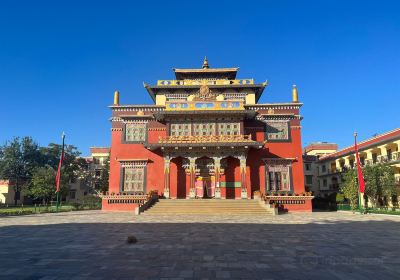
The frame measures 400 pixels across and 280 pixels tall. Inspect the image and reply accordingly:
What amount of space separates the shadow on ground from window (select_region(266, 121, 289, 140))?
60.2ft

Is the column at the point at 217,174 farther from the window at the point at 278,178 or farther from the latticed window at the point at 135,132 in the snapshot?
the latticed window at the point at 135,132

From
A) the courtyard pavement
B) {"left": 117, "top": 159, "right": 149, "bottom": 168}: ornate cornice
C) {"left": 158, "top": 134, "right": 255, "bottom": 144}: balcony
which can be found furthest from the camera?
{"left": 117, "top": 159, "right": 149, "bottom": 168}: ornate cornice

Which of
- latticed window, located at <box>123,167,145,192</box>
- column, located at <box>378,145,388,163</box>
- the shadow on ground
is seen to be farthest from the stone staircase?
column, located at <box>378,145,388,163</box>

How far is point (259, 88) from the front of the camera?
3222 cm

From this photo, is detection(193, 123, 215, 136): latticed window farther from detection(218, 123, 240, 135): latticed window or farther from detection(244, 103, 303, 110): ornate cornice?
detection(244, 103, 303, 110): ornate cornice

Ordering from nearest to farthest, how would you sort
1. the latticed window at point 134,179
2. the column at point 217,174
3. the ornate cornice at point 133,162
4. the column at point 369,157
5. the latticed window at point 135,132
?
1. the column at point 217,174
2. the latticed window at point 134,179
3. the ornate cornice at point 133,162
4. the latticed window at point 135,132
5. the column at point 369,157

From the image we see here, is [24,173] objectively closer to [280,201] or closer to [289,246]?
[280,201]

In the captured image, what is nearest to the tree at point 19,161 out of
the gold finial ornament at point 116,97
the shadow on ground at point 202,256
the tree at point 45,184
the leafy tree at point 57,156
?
the leafy tree at point 57,156

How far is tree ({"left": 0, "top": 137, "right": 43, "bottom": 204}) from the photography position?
51.1m

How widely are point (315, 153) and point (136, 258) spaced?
58110 mm

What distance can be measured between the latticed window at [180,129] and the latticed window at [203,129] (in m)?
0.71

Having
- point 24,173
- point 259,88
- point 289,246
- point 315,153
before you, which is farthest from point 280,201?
point 24,173

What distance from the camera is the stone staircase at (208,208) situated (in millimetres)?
23203

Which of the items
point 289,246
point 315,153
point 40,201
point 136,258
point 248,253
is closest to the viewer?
point 136,258
